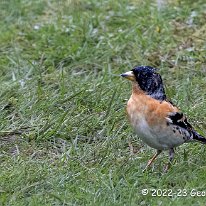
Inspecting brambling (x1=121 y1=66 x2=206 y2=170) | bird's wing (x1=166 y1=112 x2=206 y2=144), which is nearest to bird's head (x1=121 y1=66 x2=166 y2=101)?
brambling (x1=121 y1=66 x2=206 y2=170)

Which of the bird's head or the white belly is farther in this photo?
the bird's head

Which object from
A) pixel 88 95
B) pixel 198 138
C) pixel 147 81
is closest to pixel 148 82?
pixel 147 81

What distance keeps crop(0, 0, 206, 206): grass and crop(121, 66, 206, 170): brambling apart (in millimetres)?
195

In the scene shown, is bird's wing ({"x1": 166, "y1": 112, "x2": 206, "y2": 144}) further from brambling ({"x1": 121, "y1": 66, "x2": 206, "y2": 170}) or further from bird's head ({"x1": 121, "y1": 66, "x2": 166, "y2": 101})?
bird's head ({"x1": 121, "y1": 66, "x2": 166, "y2": 101})

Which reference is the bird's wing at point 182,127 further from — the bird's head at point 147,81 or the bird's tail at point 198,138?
the bird's head at point 147,81

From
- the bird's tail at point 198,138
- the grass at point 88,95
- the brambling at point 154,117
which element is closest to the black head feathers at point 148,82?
the brambling at point 154,117

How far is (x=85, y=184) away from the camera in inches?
205

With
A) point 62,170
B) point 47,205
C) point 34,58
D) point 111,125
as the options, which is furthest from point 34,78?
point 47,205

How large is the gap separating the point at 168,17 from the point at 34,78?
1.79m

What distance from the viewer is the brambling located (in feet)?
17.2

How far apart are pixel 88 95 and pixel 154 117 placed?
4.95 feet

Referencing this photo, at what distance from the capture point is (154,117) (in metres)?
5.23

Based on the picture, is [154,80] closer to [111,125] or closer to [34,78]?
[111,125]

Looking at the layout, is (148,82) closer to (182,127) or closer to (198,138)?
(182,127)
